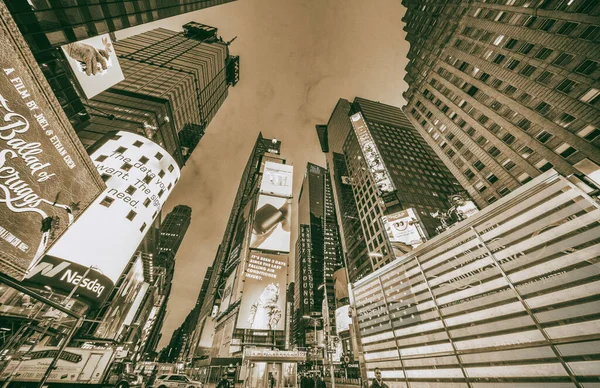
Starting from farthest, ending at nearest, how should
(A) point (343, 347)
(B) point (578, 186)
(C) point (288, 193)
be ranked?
(A) point (343, 347) → (C) point (288, 193) → (B) point (578, 186)

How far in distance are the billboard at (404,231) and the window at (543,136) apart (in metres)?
19.2

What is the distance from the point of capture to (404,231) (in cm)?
2502

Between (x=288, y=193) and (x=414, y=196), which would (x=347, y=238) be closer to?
(x=414, y=196)

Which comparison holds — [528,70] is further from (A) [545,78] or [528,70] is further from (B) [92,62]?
(B) [92,62]

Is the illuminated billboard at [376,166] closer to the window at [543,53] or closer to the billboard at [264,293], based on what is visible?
the billboard at [264,293]

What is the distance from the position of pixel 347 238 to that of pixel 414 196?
1136 inches

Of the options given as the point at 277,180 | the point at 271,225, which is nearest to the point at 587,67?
the point at 277,180

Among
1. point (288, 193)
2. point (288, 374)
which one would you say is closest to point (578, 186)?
point (288, 374)

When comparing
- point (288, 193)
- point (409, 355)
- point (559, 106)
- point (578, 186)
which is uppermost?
point (288, 193)

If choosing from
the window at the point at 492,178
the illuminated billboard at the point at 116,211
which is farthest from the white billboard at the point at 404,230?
the illuminated billboard at the point at 116,211

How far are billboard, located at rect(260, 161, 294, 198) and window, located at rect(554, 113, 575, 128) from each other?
38.2 m

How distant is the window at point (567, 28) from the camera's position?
78.7 feet

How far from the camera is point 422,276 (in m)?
10.7

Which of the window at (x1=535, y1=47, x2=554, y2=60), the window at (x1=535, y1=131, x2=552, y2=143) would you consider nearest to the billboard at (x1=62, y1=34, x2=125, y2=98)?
the window at (x1=535, y1=47, x2=554, y2=60)
